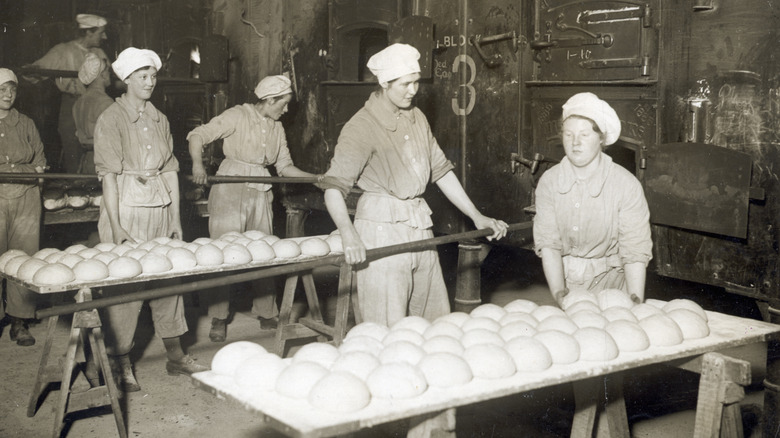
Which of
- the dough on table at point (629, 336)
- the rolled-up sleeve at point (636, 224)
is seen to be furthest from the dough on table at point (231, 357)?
the rolled-up sleeve at point (636, 224)

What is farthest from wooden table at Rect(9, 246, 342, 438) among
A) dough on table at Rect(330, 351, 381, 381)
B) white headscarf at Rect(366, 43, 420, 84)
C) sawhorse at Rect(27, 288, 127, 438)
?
dough on table at Rect(330, 351, 381, 381)

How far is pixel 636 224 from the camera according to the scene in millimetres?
3189

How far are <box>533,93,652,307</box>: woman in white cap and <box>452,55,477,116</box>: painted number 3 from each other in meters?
2.17

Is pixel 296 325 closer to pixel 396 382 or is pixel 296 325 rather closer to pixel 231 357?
pixel 231 357

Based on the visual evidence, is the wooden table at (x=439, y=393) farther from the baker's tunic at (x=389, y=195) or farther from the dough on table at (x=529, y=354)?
the baker's tunic at (x=389, y=195)

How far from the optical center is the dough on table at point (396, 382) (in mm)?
2172

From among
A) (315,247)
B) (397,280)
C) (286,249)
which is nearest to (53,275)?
(286,249)

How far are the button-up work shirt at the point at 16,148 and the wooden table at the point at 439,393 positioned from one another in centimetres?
373

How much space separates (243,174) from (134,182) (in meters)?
1.18

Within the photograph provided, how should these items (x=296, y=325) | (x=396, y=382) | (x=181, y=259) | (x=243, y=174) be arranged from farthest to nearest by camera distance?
(x=243, y=174) → (x=296, y=325) → (x=181, y=259) → (x=396, y=382)

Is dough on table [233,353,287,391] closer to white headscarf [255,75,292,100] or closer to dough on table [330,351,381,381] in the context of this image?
dough on table [330,351,381,381]

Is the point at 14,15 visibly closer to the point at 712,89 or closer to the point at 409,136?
the point at 409,136

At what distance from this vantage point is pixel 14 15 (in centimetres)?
985

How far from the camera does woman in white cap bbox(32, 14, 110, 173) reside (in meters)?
7.32
